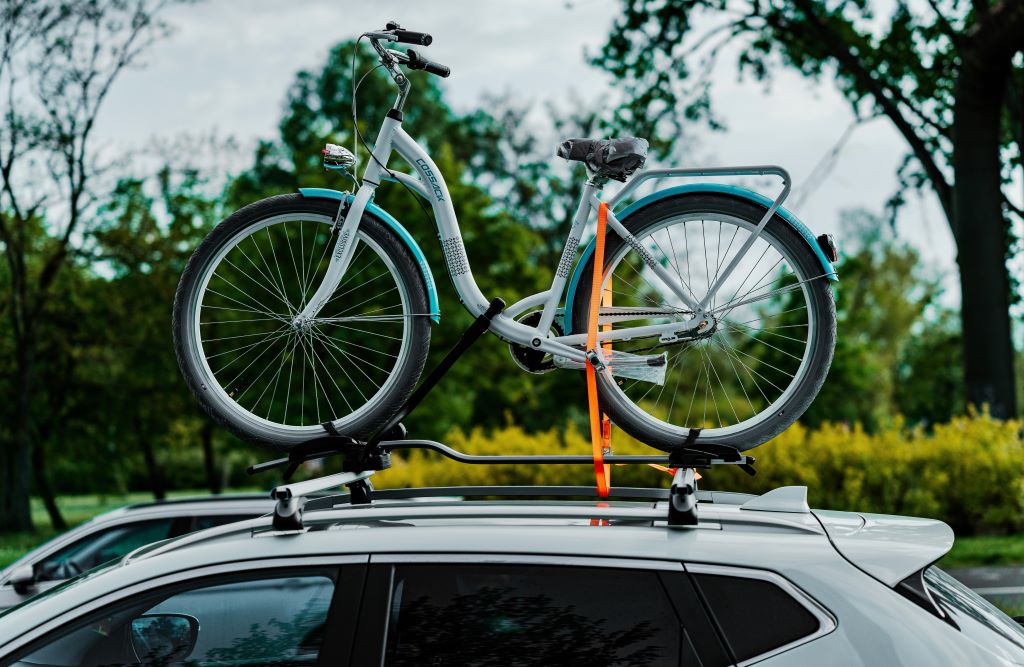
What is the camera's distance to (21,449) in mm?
27562

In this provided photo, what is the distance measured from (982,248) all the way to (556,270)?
1343 cm

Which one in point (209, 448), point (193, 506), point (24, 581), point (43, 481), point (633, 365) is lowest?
point (43, 481)

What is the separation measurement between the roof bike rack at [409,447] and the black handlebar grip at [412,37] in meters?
1.02

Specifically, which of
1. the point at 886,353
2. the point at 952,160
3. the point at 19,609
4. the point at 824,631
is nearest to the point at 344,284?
the point at 19,609

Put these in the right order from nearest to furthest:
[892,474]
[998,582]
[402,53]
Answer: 1. [402,53]
2. [998,582]
3. [892,474]

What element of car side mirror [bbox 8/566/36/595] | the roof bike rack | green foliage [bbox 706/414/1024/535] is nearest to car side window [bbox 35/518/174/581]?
car side mirror [bbox 8/566/36/595]

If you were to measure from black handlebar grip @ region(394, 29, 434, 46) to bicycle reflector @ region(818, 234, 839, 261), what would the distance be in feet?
5.16

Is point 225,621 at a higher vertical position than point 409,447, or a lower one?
lower

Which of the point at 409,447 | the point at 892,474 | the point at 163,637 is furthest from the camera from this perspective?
the point at 892,474

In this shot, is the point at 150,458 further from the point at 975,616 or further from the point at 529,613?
the point at 975,616

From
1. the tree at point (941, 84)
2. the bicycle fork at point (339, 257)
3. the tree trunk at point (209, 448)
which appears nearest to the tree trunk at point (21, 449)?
the tree trunk at point (209, 448)

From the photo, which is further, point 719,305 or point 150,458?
point 150,458

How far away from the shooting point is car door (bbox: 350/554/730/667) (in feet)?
8.62

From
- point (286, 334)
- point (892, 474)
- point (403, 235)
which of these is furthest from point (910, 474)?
point (286, 334)
